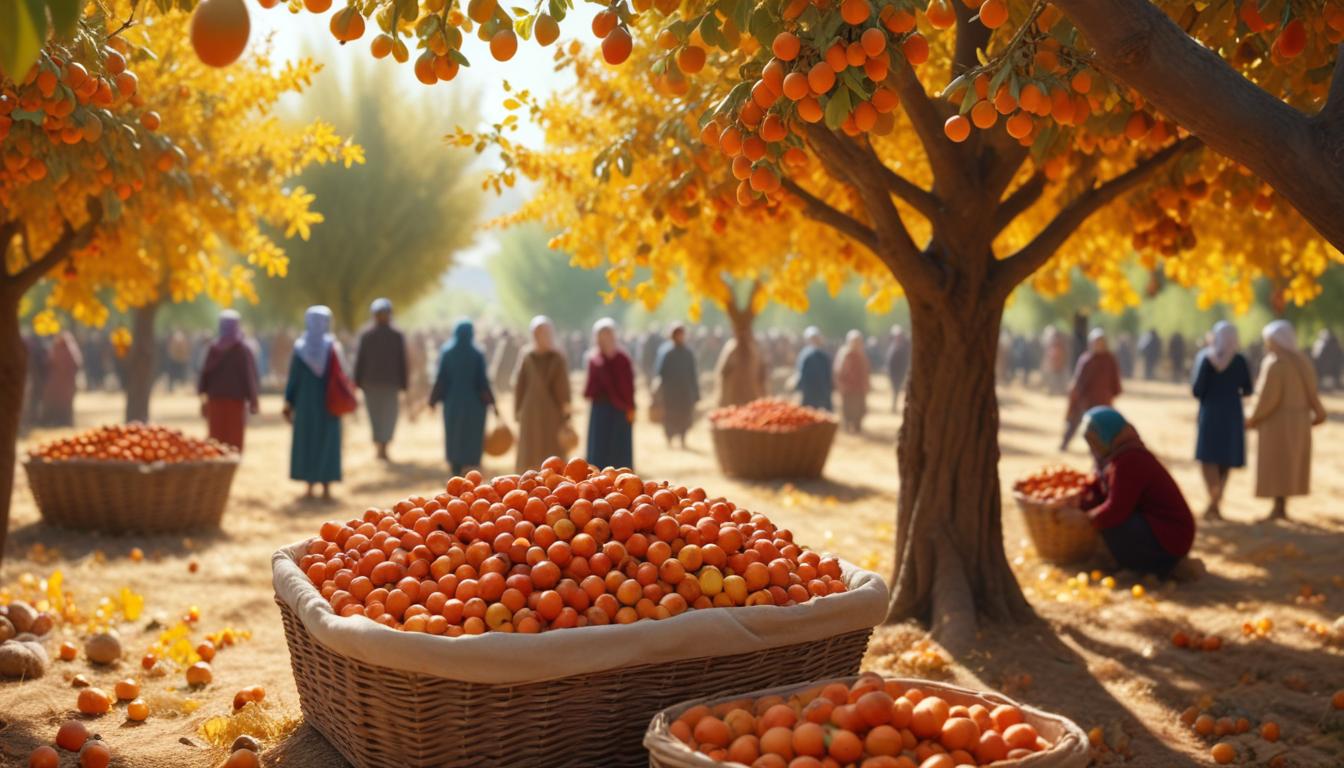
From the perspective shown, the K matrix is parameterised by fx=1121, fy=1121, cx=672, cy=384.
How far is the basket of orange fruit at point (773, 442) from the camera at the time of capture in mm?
12711

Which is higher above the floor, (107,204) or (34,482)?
(107,204)

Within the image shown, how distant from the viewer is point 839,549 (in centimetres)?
899

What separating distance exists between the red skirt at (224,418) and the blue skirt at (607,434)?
3675mm

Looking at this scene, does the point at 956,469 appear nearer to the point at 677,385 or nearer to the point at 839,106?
the point at 839,106

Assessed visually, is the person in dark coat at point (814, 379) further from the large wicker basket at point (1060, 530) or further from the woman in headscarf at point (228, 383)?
the large wicker basket at point (1060, 530)

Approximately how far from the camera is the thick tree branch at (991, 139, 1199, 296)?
19.5ft

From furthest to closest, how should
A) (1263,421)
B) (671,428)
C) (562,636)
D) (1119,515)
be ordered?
1. (671,428)
2. (1263,421)
3. (1119,515)
4. (562,636)

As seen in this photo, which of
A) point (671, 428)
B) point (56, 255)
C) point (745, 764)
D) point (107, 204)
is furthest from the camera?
point (671, 428)

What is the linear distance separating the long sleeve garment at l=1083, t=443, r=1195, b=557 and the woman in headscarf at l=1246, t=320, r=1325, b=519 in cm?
352

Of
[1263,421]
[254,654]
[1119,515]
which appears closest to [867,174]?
[1119,515]

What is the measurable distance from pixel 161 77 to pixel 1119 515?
7721mm

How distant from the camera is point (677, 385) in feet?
55.4

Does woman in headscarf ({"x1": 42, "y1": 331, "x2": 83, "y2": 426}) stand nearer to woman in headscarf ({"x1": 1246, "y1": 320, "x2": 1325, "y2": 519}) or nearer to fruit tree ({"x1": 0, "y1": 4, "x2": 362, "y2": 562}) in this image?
fruit tree ({"x1": 0, "y1": 4, "x2": 362, "y2": 562})

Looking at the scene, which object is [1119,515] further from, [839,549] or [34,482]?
[34,482]
